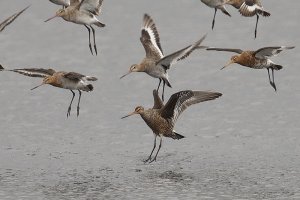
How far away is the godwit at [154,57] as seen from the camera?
45.8 feet

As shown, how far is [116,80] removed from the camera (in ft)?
55.5

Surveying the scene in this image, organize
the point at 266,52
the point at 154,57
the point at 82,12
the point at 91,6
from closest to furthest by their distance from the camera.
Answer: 1. the point at 266,52
2. the point at 154,57
3. the point at 82,12
4. the point at 91,6

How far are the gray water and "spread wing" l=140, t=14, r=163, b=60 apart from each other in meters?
0.91

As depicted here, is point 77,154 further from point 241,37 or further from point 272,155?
point 241,37

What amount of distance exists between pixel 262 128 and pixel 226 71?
2.99 m

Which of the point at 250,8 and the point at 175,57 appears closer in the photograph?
the point at 175,57

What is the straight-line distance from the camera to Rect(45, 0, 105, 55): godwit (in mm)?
15578

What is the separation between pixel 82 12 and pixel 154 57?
4.80ft

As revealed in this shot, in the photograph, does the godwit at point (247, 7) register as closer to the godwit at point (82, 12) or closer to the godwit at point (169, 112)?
the godwit at point (82, 12)

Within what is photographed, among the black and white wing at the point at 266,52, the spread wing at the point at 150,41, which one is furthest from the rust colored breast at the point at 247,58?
the spread wing at the point at 150,41

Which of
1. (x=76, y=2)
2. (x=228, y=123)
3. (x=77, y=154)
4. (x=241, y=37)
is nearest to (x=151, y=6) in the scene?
(x=241, y=37)

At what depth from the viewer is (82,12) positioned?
51.6ft

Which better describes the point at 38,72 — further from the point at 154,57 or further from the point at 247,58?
the point at 247,58

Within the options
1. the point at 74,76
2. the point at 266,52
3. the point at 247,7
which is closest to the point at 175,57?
the point at 266,52
